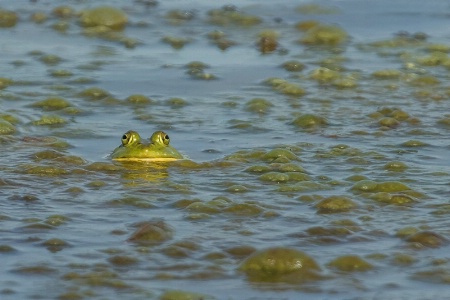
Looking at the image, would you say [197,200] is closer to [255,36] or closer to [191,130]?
[191,130]

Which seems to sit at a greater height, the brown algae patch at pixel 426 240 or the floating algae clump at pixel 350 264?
the brown algae patch at pixel 426 240

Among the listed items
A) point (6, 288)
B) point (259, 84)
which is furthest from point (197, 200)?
point (259, 84)

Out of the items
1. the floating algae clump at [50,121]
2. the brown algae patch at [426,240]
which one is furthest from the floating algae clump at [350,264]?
the floating algae clump at [50,121]

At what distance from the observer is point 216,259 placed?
219 inches

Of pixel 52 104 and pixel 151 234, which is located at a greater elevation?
pixel 52 104

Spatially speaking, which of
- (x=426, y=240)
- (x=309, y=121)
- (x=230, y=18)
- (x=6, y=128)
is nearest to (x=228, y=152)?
(x=309, y=121)

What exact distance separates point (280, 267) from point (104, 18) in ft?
23.6

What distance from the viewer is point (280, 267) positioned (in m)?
5.37

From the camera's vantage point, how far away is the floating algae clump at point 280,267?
5305 mm

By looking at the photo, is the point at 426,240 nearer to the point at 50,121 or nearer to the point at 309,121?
the point at 309,121

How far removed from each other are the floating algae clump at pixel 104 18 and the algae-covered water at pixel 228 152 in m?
0.02

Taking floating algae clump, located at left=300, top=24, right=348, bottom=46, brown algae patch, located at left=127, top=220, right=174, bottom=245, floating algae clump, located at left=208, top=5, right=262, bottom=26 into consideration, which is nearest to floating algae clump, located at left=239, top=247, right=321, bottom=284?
brown algae patch, located at left=127, top=220, right=174, bottom=245

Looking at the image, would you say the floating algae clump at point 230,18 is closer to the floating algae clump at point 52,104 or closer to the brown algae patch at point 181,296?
the floating algae clump at point 52,104

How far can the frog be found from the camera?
24.2 ft
